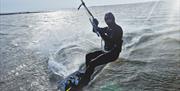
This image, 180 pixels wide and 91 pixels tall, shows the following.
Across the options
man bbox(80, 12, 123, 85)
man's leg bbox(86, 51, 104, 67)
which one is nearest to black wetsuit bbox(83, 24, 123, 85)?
man bbox(80, 12, 123, 85)

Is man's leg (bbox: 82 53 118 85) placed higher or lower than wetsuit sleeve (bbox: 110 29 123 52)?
lower

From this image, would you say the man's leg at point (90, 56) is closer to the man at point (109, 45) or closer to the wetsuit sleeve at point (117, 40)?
the man at point (109, 45)

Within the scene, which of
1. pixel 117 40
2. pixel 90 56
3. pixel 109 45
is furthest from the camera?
pixel 90 56

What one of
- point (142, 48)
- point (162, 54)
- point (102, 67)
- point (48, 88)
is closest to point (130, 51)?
point (142, 48)

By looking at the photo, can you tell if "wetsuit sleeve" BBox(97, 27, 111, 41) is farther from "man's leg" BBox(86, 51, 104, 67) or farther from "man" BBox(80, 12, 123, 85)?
"man's leg" BBox(86, 51, 104, 67)

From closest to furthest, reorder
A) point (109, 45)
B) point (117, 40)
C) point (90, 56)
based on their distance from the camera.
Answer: point (117, 40) < point (109, 45) < point (90, 56)

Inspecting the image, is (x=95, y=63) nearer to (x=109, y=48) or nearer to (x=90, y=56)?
(x=90, y=56)

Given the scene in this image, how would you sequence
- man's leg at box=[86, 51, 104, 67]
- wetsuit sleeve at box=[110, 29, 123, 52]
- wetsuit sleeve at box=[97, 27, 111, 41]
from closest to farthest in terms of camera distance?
wetsuit sleeve at box=[110, 29, 123, 52] < wetsuit sleeve at box=[97, 27, 111, 41] < man's leg at box=[86, 51, 104, 67]

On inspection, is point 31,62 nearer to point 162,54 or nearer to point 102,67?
point 102,67

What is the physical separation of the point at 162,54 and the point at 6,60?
27.5 ft

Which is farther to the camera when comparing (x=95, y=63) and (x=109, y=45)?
(x=109, y=45)

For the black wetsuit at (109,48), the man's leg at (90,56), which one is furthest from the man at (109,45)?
the man's leg at (90,56)

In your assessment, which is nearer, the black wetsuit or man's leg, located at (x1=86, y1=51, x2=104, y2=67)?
the black wetsuit

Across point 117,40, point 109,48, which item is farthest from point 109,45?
point 117,40
